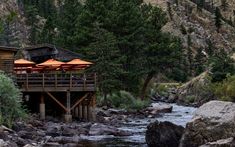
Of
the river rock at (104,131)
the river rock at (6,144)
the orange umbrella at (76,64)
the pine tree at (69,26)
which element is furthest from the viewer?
the pine tree at (69,26)

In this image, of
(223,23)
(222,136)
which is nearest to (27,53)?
(222,136)

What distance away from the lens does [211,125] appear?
23.3 m

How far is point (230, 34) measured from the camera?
162m

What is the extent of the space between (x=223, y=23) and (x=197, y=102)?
9613 cm

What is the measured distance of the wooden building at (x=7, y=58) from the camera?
134 feet

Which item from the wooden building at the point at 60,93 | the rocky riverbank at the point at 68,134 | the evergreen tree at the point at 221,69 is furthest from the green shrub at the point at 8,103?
the evergreen tree at the point at 221,69

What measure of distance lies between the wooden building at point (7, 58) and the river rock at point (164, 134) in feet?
54.2

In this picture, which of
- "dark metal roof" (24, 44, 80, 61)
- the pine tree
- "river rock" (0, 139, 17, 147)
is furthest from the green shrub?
the pine tree

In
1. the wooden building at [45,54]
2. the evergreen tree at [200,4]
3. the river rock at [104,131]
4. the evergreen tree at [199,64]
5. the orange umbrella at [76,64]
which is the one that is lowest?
the river rock at [104,131]

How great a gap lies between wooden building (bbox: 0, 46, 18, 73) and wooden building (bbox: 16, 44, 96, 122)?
916mm

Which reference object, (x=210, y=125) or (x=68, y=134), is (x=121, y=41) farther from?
(x=210, y=125)

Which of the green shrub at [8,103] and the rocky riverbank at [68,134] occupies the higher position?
the green shrub at [8,103]

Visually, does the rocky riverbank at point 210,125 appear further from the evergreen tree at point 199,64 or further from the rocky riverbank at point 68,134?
the evergreen tree at point 199,64

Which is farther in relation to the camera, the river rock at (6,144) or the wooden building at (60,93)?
the wooden building at (60,93)
